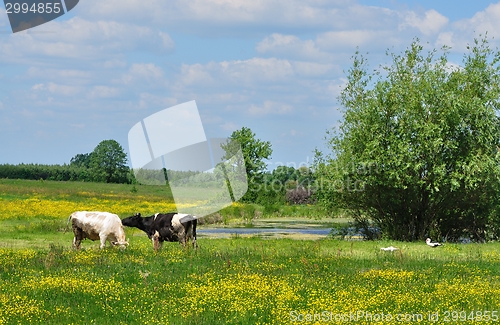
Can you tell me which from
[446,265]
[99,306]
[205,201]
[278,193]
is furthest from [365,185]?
[278,193]

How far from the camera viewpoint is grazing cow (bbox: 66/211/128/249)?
2312cm

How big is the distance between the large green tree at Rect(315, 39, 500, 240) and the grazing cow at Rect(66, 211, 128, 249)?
38.2ft

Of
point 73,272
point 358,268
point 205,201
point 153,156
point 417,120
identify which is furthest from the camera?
point 205,201

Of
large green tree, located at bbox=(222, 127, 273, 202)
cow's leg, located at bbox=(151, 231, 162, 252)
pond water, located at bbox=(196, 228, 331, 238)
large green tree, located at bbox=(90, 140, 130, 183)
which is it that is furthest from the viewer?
large green tree, located at bbox=(90, 140, 130, 183)

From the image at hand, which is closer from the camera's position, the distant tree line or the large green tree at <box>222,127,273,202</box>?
the large green tree at <box>222,127,273,202</box>

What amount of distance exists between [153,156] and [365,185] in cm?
1267

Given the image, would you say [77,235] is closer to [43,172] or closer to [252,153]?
[252,153]

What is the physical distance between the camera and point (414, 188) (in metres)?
30.8

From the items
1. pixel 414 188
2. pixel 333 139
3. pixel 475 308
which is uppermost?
pixel 333 139

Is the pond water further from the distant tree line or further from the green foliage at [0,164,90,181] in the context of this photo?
the green foliage at [0,164,90,181]

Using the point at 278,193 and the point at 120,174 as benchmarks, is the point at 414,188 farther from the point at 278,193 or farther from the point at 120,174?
the point at 120,174

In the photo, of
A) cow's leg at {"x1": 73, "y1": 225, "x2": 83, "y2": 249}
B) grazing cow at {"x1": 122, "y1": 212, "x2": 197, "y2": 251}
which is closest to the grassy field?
grazing cow at {"x1": 122, "y1": 212, "x2": 197, "y2": 251}

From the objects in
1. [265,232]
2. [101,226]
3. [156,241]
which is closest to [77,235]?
[101,226]

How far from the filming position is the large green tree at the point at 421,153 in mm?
29750
